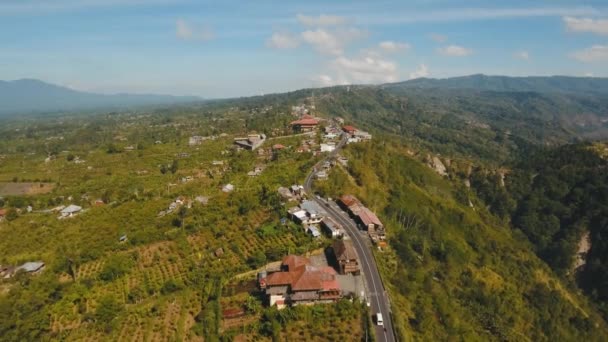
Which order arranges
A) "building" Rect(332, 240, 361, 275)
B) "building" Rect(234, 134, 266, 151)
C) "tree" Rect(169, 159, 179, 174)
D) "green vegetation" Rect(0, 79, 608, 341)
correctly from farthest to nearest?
"building" Rect(234, 134, 266, 151)
"tree" Rect(169, 159, 179, 174)
"building" Rect(332, 240, 361, 275)
"green vegetation" Rect(0, 79, 608, 341)

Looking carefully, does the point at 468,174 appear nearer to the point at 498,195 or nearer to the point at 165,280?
the point at 498,195

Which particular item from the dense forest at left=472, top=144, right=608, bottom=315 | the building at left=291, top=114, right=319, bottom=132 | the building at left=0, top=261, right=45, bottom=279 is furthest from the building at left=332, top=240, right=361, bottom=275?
the dense forest at left=472, top=144, right=608, bottom=315

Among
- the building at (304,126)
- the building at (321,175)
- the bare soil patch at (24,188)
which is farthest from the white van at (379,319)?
the bare soil patch at (24,188)

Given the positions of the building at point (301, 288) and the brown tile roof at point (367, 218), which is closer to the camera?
the building at point (301, 288)

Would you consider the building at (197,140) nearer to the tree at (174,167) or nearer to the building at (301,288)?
the tree at (174,167)

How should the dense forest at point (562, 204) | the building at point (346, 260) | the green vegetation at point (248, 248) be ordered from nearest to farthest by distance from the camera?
the green vegetation at point (248, 248), the building at point (346, 260), the dense forest at point (562, 204)

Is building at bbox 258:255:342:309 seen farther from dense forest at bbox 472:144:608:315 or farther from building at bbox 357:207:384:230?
dense forest at bbox 472:144:608:315
